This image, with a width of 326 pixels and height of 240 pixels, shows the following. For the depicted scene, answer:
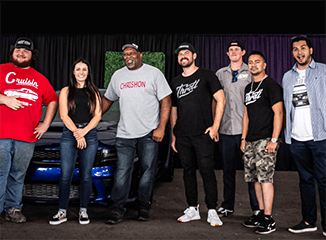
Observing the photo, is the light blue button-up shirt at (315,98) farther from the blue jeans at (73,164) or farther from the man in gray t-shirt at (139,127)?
the blue jeans at (73,164)

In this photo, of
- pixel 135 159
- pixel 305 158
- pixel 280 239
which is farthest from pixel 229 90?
pixel 280 239

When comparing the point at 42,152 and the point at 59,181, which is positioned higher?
the point at 42,152

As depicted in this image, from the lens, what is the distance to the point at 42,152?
9.18 feet

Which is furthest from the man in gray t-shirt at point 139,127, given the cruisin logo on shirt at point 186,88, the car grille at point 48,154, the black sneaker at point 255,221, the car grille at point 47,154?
Answer: the black sneaker at point 255,221

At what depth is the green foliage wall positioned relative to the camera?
21.3 ft

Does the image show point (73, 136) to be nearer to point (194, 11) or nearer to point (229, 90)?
point (229, 90)

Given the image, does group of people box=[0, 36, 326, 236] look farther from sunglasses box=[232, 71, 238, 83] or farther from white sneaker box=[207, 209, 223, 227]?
sunglasses box=[232, 71, 238, 83]

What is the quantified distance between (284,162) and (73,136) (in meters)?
5.07

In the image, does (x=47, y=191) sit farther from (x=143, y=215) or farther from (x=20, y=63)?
(x=20, y=63)

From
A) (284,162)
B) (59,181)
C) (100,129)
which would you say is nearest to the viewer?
(59,181)

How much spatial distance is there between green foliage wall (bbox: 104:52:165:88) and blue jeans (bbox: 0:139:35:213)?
4.12 meters

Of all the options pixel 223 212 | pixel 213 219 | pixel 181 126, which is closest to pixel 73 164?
pixel 181 126

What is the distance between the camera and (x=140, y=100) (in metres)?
2.78

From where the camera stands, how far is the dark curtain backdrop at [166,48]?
631cm
